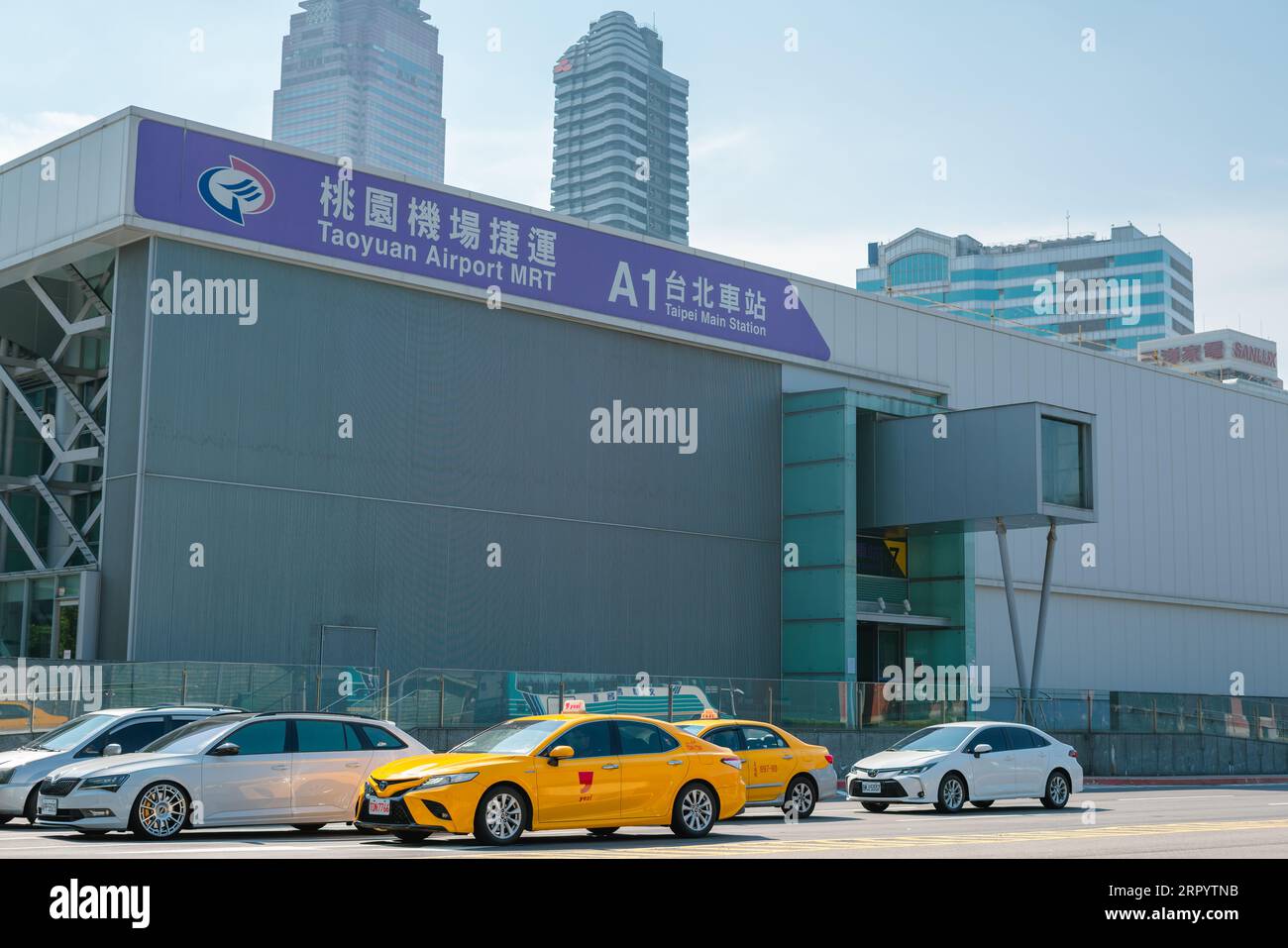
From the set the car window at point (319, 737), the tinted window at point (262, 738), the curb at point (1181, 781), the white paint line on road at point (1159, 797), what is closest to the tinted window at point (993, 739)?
the white paint line on road at point (1159, 797)

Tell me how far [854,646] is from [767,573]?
297 centimetres

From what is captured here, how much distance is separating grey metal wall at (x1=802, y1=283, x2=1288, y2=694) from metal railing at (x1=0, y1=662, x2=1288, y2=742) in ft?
28.7

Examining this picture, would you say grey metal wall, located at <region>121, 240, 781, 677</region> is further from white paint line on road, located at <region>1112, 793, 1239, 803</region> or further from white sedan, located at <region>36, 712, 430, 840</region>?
white sedan, located at <region>36, 712, 430, 840</region>

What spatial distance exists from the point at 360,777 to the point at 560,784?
3.00 metres

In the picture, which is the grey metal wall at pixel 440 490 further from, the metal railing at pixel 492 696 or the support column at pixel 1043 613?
the support column at pixel 1043 613

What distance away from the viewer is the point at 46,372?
34.2 m

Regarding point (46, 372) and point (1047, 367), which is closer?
point (46, 372)

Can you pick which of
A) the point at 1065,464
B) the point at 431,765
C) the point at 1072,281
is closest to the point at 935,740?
the point at 431,765

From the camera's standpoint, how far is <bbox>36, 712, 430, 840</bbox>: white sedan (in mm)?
16594

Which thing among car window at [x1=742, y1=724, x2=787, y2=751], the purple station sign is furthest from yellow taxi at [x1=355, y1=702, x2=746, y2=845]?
the purple station sign
